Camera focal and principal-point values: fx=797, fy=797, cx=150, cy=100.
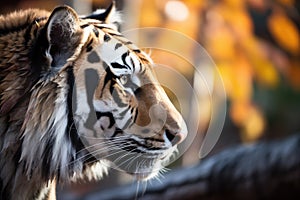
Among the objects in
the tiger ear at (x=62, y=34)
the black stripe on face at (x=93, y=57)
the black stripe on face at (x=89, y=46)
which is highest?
the tiger ear at (x=62, y=34)

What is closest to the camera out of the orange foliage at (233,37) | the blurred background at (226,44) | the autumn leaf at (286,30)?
the blurred background at (226,44)

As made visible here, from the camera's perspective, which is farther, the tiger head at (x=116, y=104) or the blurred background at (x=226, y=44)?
the blurred background at (x=226, y=44)

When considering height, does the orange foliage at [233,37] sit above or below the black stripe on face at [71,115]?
below

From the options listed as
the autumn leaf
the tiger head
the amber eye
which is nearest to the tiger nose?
the tiger head

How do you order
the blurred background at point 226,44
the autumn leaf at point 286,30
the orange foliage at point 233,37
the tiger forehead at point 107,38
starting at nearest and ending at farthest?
1. the tiger forehead at point 107,38
2. the blurred background at point 226,44
3. the orange foliage at point 233,37
4. the autumn leaf at point 286,30

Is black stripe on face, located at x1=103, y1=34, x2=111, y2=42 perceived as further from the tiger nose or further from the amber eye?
the tiger nose

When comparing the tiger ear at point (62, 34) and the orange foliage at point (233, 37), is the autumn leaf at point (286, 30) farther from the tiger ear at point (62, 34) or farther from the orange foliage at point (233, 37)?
the tiger ear at point (62, 34)

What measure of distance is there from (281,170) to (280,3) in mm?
1715

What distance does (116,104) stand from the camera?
1.40 m

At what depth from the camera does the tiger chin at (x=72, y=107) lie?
53.9 inches

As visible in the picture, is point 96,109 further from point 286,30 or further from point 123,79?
point 286,30

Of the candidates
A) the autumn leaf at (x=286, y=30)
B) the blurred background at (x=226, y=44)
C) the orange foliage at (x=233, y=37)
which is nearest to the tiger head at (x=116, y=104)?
the blurred background at (x=226, y=44)

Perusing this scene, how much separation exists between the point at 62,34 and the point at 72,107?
13 cm

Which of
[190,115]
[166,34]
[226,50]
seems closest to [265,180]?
[190,115]
